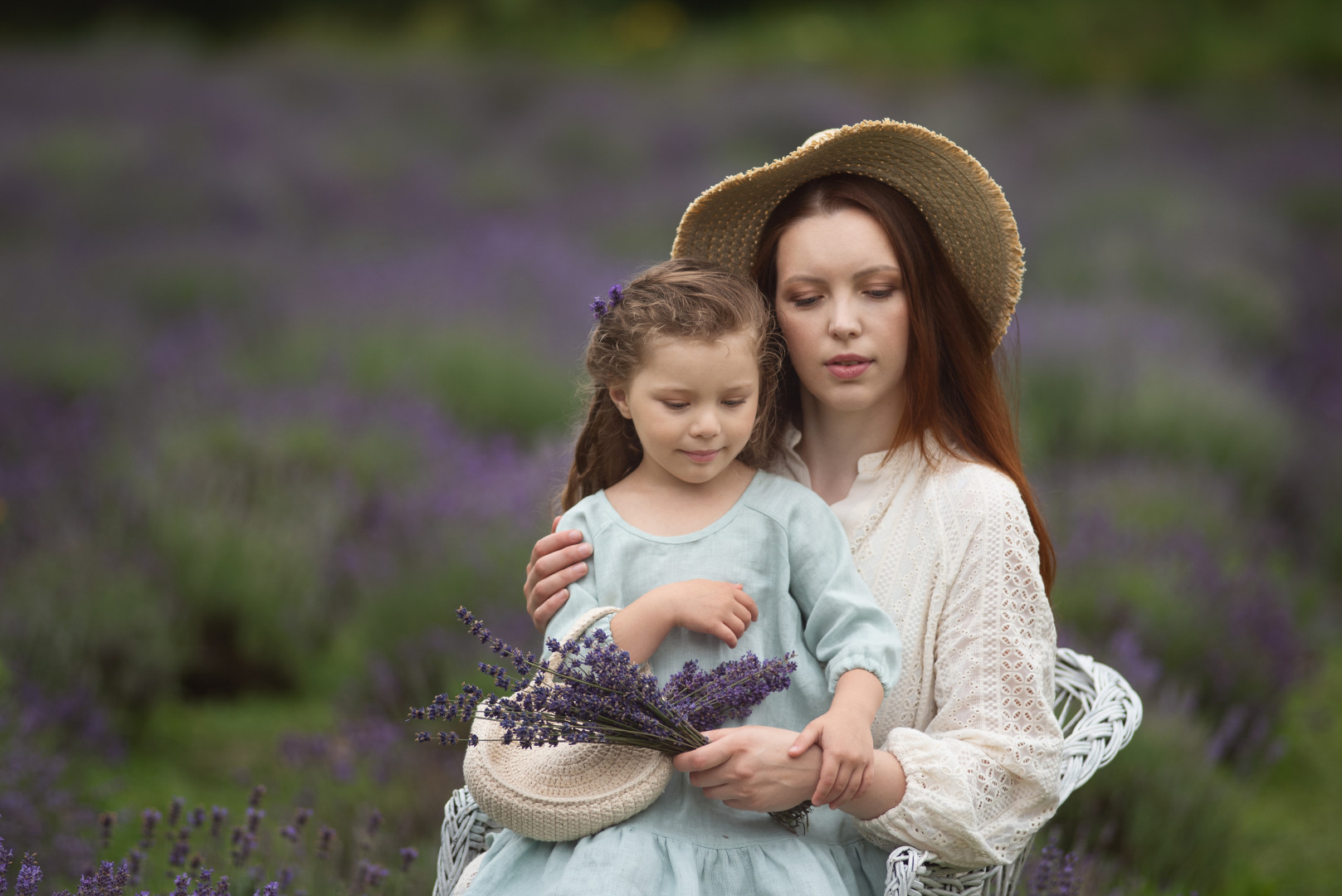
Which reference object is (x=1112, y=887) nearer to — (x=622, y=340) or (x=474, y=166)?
(x=622, y=340)

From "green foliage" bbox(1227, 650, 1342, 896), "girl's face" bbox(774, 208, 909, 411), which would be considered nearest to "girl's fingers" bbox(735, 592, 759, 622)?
"girl's face" bbox(774, 208, 909, 411)

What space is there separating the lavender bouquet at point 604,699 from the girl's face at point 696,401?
0.34 meters

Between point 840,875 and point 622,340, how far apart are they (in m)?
0.92

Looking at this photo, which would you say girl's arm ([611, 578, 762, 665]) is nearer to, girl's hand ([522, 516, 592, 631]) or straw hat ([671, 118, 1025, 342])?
girl's hand ([522, 516, 592, 631])

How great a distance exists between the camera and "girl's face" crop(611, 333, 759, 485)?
193cm

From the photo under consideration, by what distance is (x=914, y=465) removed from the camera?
2.28 m

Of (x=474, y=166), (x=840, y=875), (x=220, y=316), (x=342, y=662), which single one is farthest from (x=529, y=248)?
(x=840, y=875)

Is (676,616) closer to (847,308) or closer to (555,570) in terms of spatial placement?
(555,570)

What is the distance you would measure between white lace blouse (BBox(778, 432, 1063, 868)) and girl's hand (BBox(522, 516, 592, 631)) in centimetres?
52

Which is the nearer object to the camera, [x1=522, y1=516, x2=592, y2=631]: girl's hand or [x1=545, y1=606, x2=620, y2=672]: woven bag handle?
[x1=545, y1=606, x2=620, y2=672]: woven bag handle

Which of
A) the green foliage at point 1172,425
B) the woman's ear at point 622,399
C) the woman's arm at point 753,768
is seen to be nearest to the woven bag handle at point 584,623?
the woman's arm at point 753,768

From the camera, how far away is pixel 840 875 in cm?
196

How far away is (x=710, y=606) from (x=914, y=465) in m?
0.60

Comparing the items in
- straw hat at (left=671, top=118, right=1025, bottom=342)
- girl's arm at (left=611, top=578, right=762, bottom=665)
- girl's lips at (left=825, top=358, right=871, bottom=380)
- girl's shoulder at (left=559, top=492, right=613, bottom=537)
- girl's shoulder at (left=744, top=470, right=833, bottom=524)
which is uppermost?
straw hat at (left=671, top=118, right=1025, bottom=342)
